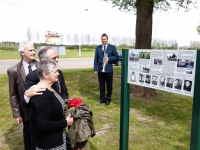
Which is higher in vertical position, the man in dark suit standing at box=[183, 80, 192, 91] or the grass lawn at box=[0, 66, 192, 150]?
the man in dark suit standing at box=[183, 80, 192, 91]

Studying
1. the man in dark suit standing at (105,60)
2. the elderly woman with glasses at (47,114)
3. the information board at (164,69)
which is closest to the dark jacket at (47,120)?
the elderly woman with glasses at (47,114)

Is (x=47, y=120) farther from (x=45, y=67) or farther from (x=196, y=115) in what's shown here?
(x=196, y=115)

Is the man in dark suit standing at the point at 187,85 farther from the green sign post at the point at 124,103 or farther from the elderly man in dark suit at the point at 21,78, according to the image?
the elderly man in dark suit at the point at 21,78

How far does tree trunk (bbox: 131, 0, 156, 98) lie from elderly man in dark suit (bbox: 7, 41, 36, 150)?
4.39m

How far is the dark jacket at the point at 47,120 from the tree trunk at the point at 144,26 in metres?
4.90

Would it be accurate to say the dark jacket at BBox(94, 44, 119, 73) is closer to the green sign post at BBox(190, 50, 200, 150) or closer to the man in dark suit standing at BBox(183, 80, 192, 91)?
the man in dark suit standing at BBox(183, 80, 192, 91)

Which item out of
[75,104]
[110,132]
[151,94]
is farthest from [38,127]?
[151,94]

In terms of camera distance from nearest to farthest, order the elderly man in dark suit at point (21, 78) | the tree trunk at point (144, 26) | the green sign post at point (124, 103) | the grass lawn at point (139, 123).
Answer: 1. the elderly man in dark suit at point (21, 78)
2. the green sign post at point (124, 103)
3. the grass lawn at point (139, 123)
4. the tree trunk at point (144, 26)

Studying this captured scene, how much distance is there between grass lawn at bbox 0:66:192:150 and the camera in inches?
147

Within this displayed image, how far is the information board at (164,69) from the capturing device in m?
2.05

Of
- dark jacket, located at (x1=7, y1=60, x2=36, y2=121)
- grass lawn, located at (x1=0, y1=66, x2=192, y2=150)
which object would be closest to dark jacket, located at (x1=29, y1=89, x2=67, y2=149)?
dark jacket, located at (x1=7, y1=60, x2=36, y2=121)

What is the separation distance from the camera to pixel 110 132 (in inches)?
165

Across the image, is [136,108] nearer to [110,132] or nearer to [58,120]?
[110,132]

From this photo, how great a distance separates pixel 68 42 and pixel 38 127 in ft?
191
